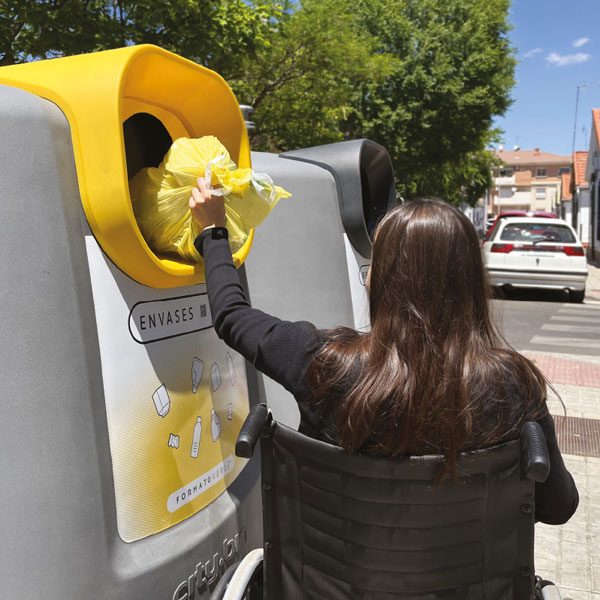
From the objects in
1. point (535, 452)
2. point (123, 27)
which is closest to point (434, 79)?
point (123, 27)

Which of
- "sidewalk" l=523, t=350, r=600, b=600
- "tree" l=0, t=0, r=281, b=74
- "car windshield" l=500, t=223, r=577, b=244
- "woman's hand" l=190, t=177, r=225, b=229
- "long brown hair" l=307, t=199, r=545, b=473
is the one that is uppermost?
"tree" l=0, t=0, r=281, b=74

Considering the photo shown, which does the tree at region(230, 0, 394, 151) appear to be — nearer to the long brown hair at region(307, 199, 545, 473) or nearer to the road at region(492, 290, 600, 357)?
the road at region(492, 290, 600, 357)

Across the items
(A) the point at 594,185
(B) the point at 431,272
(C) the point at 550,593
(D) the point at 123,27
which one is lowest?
(A) the point at 594,185

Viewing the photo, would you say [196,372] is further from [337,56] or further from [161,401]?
[337,56]

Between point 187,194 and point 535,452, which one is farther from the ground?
point 187,194

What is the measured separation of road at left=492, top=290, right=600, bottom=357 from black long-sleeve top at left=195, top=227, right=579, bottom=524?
525 cm

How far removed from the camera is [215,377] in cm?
190

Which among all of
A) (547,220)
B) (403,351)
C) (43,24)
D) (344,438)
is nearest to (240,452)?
(344,438)

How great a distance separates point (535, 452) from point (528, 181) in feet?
295

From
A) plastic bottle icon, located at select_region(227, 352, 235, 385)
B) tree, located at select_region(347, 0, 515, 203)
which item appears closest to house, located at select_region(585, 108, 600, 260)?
tree, located at select_region(347, 0, 515, 203)

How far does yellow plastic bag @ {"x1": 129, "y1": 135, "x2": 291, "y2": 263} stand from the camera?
5.47 ft

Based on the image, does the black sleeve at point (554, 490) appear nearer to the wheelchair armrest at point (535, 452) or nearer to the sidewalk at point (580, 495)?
the wheelchair armrest at point (535, 452)

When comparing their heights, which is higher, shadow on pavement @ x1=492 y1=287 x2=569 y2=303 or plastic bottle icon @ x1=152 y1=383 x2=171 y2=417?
plastic bottle icon @ x1=152 y1=383 x2=171 y2=417

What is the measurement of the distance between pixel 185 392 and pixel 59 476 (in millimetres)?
397
